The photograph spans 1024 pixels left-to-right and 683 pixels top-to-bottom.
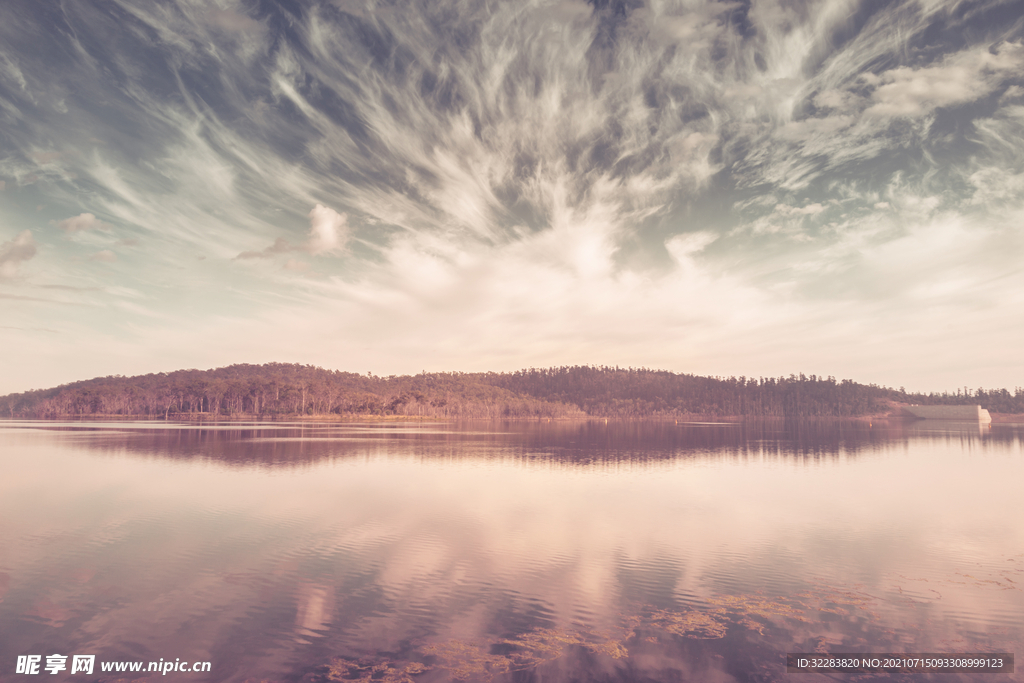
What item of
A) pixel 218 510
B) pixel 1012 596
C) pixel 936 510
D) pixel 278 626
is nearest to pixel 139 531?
pixel 218 510

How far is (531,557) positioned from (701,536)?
10.7 metres

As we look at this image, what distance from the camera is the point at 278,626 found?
16.3 metres

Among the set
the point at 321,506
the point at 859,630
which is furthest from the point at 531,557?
the point at 321,506

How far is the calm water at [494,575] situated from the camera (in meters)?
14.8

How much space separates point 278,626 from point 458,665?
6.22 meters

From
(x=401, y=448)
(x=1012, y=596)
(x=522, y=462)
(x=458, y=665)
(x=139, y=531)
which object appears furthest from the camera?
(x=401, y=448)

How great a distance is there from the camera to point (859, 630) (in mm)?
16766

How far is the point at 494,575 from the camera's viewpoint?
2178 centimetres

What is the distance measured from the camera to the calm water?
14773 mm

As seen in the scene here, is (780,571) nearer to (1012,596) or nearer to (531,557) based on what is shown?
(1012,596)

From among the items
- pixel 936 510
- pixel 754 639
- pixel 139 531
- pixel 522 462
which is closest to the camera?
pixel 754 639

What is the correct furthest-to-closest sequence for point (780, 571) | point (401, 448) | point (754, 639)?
point (401, 448) < point (780, 571) < point (754, 639)

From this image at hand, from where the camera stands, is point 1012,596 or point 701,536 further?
point 701,536

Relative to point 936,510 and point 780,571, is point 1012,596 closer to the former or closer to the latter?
point 780,571
